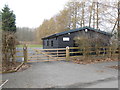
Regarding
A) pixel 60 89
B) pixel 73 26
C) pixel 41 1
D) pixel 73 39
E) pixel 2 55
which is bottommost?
pixel 60 89

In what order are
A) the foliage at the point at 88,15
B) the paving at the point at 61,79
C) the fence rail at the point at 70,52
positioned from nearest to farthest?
1. the paving at the point at 61,79
2. the fence rail at the point at 70,52
3. the foliage at the point at 88,15

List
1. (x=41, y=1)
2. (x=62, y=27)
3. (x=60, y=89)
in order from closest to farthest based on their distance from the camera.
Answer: (x=60, y=89) < (x=41, y=1) < (x=62, y=27)

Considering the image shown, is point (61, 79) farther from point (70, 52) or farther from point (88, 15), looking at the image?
point (88, 15)

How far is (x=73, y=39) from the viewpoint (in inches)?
502

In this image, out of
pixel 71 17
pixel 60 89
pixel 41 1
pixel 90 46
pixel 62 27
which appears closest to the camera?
pixel 60 89

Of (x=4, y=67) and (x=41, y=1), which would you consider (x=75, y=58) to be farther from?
(x=41, y=1)

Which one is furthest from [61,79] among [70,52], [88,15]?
[88,15]

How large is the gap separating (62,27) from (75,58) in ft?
56.0

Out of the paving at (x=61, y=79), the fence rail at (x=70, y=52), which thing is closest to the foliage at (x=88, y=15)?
the fence rail at (x=70, y=52)

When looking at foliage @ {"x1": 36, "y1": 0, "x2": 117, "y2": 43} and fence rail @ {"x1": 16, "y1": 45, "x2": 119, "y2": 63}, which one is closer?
fence rail @ {"x1": 16, "y1": 45, "x2": 119, "y2": 63}

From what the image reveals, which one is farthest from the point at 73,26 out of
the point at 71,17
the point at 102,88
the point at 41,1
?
the point at 102,88

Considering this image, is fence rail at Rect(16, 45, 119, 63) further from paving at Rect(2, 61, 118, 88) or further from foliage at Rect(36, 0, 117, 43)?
foliage at Rect(36, 0, 117, 43)

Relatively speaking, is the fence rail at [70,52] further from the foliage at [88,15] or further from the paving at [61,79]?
the foliage at [88,15]

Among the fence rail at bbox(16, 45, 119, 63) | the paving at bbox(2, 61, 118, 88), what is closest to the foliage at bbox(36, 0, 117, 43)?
the fence rail at bbox(16, 45, 119, 63)
